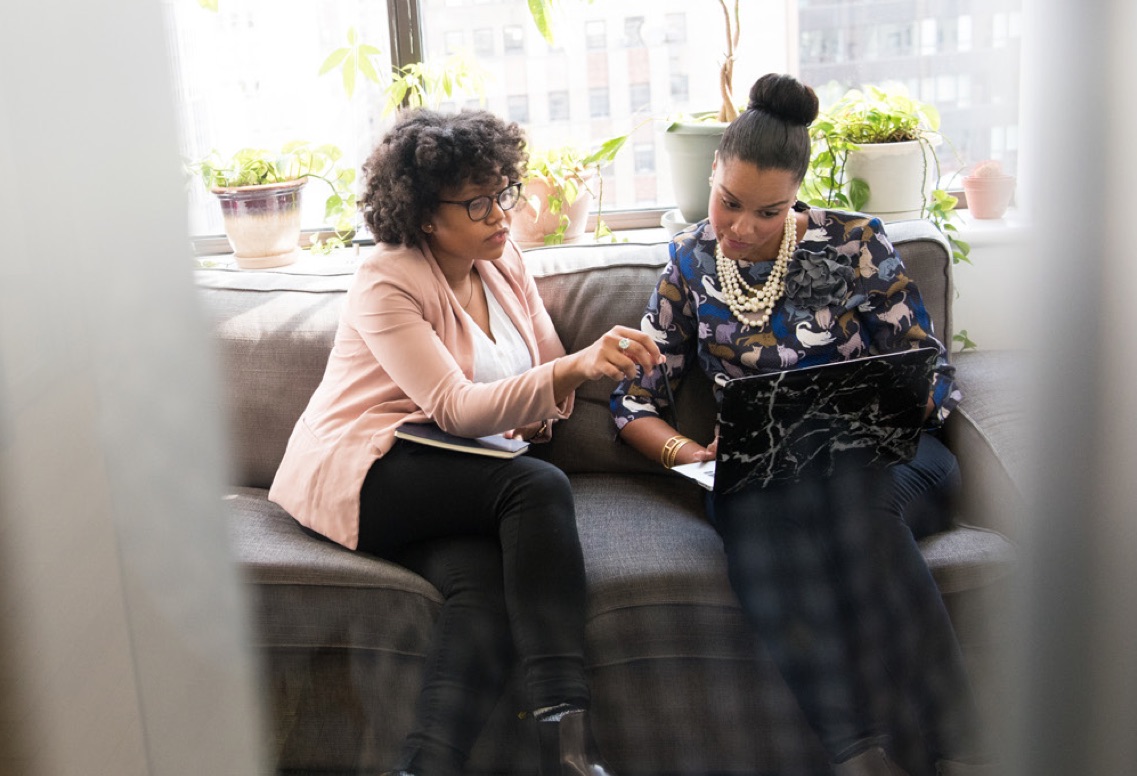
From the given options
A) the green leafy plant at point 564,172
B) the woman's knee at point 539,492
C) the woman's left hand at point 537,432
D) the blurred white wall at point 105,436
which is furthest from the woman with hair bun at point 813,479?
the blurred white wall at point 105,436

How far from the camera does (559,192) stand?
1.85m

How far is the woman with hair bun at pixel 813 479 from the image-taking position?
118 cm

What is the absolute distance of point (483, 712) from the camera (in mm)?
1172

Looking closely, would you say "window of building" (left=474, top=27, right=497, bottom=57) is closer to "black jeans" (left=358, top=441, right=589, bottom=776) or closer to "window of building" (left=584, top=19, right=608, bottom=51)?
"window of building" (left=584, top=19, right=608, bottom=51)

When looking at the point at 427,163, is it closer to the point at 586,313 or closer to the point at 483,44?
the point at 586,313

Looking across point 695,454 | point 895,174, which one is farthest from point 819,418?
point 895,174

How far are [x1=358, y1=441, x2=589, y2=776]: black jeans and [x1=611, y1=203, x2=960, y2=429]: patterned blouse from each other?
29 cm

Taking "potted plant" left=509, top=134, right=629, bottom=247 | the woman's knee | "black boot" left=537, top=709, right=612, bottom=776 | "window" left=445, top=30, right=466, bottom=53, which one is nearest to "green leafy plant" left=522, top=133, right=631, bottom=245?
"potted plant" left=509, top=134, right=629, bottom=247

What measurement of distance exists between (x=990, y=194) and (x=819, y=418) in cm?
79

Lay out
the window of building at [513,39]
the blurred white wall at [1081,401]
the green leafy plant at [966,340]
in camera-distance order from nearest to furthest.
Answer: the blurred white wall at [1081,401], the green leafy plant at [966,340], the window of building at [513,39]

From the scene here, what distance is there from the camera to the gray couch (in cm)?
97

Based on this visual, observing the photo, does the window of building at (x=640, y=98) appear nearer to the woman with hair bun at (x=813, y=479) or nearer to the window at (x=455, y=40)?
the window at (x=455, y=40)

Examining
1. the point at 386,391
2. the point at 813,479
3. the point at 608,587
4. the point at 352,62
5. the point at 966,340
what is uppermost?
the point at 352,62

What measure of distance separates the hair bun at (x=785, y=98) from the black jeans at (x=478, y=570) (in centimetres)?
55
